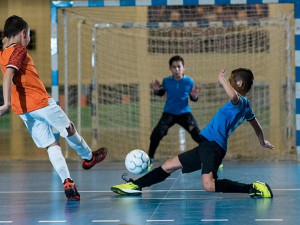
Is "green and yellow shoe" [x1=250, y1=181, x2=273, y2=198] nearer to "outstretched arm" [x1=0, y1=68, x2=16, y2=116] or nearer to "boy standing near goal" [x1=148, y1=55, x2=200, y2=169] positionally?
"outstretched arm" [x1=0, y1=68, x2=16, y2=116]

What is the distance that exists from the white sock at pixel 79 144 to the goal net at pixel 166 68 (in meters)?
4.21

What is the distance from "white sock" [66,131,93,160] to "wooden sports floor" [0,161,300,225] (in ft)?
1.25

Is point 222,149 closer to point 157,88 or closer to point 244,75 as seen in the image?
point 244,75

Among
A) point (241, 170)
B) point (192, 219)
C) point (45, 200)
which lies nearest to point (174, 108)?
point (241, 170)

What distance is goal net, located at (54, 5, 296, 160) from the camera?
11742mm

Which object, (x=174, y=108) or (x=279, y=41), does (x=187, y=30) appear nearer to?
(x=279, y=41)

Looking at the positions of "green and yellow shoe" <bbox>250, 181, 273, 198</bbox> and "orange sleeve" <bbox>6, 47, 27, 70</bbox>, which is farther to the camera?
"green and yellow shoe" <bbox>250, 181, 273, 198</bbox>

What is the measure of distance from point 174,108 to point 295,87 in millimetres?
2034

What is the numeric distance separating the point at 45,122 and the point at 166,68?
271 inches

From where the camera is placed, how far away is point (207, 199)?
6.48 m

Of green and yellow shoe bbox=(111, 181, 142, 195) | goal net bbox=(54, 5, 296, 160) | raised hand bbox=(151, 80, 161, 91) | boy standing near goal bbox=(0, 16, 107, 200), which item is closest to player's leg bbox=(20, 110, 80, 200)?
boy standing near goal bbox=(0, 16, 107, 200)

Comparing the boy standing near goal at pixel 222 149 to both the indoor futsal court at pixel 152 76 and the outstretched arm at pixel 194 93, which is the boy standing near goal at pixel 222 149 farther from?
the outstretched arm at pixel 194 93

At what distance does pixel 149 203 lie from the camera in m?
6.26

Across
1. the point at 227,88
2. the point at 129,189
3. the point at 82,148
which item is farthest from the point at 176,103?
the point at 227,88
